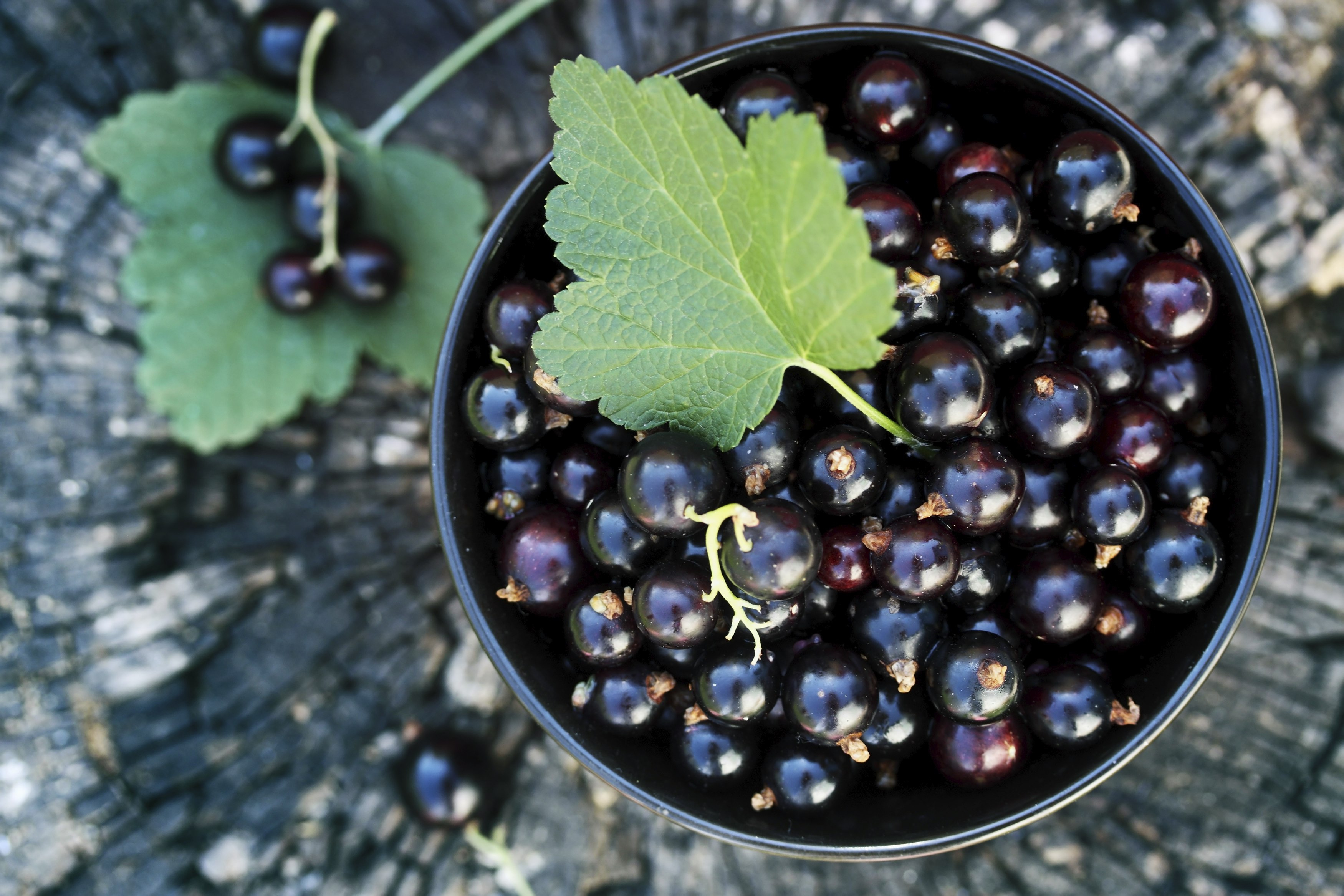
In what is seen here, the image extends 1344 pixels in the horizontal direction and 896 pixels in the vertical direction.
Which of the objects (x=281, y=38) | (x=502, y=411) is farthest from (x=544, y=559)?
(x=281, y=38)

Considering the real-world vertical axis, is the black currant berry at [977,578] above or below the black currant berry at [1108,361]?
below

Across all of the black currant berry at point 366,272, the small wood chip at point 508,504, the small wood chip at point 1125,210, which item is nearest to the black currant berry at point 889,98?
the small wood chip at point 1125,210

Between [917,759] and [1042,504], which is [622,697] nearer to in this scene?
[917,759]

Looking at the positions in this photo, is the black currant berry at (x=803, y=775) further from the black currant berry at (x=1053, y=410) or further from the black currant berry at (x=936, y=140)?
the black currant berry at (x=936, y=140)

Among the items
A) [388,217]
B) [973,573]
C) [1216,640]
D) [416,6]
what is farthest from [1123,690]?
[416,6]

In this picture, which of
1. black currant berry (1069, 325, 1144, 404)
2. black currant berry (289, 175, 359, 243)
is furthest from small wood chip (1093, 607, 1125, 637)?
black currant berry (289, 175, 359, 243)

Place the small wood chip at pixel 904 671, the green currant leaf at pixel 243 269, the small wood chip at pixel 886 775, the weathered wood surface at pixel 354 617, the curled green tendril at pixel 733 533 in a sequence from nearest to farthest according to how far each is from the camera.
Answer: the curled green tendril at pixel 733 533 < the small wood chip at pixel 904 671 < the small wood chip at pixel 886 775 < the weathered wood surface at pixel 354 617 < the green currant leaf at pixel 243 269

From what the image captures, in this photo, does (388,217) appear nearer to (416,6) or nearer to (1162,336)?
(416,6)
